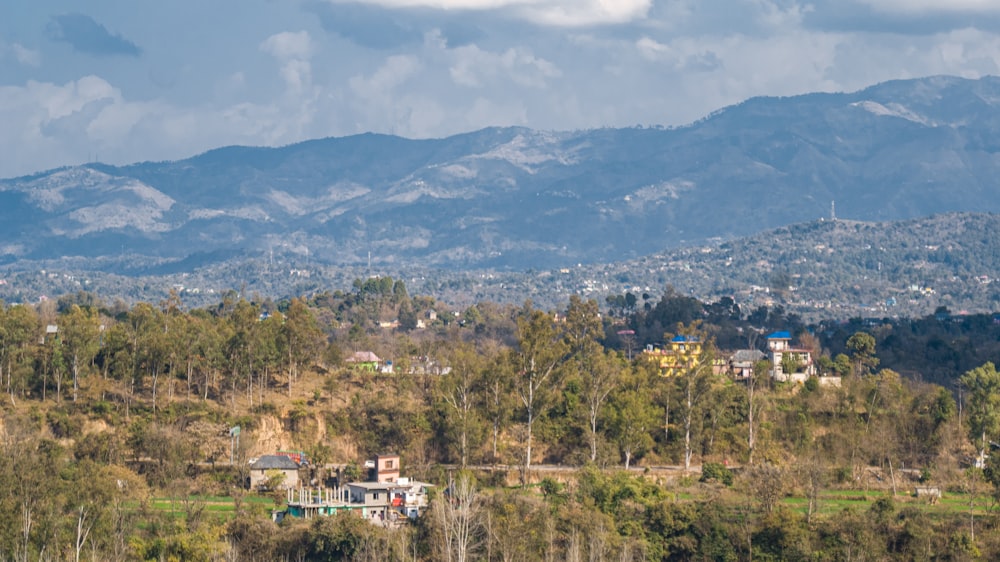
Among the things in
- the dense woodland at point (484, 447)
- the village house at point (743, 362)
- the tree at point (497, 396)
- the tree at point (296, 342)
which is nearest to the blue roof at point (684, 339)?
the village house at point (743, 362)

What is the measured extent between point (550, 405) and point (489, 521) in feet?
62.1

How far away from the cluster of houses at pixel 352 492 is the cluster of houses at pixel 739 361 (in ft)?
59.9

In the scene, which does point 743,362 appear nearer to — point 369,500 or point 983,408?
point 983,408

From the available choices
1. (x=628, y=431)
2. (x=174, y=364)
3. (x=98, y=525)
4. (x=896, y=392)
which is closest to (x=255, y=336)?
(x=174, y=364)

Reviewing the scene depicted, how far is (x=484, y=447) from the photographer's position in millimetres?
68188

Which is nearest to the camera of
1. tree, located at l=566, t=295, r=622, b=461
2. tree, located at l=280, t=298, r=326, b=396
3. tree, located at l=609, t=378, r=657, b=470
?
tree, located at l=609, t=378, r=657, b=470

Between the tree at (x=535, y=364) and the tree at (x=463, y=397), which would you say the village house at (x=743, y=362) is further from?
the tree at (x=463, y=397)

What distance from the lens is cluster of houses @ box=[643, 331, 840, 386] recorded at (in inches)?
3209

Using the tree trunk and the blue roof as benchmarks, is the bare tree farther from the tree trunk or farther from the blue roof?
the blue roof

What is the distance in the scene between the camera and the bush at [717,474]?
63.6 meters

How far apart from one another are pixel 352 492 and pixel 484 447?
30.1ft

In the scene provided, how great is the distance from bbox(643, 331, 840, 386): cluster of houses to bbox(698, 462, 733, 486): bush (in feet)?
35.3

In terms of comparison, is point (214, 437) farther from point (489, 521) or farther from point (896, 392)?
point (896, 392)

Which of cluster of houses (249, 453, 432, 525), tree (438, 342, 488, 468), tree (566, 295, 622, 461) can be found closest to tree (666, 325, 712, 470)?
tree (566, 295, 622, 461)
